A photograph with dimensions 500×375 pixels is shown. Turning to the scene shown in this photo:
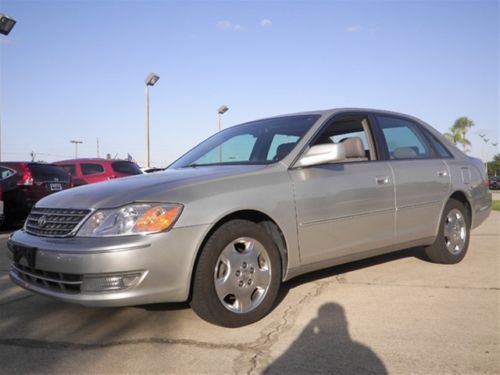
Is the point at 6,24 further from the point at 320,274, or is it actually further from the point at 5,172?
the point at 320,274

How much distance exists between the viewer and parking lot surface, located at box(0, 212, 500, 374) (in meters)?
2.61

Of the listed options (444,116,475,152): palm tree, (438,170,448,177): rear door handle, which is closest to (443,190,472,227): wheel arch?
(438,170,448,177): rear door handle

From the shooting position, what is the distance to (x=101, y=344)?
293cm

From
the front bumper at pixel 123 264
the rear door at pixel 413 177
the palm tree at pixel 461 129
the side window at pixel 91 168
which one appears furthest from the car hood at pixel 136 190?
the palm tree at pixel 461 129

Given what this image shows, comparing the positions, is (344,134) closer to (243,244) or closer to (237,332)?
(243,244)

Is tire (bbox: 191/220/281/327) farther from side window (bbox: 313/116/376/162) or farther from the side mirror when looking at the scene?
side window (bbox: 313/116/376/162)

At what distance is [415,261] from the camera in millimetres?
5270

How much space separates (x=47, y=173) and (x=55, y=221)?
275 inches

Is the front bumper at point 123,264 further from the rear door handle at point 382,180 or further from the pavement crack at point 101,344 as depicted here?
the rear door handle at point 382,180

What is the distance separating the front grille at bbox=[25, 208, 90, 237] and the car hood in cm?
4

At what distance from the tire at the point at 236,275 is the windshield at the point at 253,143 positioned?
2.50 feet

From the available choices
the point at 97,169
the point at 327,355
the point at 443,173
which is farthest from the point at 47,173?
the point at 327,355

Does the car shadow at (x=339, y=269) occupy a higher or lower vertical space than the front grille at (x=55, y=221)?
lower

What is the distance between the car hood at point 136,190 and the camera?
3002 mm
